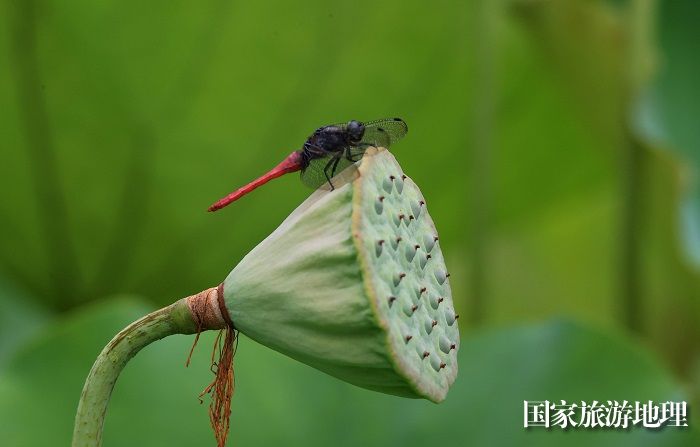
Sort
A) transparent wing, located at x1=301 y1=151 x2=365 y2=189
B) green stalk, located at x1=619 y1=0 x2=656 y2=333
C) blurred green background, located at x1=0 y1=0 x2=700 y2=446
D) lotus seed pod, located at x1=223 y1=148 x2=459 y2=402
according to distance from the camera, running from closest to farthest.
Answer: lotus seed pod, located at x1=223 y1=148 x2=459 y2=402, transparent wing, located at x1=301 y1=151 x2=365 y2=189, blurred green background, located at x1=0 y1=0 x2=700 y2=446, green stalk, located at x1=619 y1=0 x2=656 y2=333

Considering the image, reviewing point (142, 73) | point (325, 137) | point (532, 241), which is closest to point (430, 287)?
point (325, 137)

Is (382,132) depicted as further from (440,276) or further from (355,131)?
(440,276)

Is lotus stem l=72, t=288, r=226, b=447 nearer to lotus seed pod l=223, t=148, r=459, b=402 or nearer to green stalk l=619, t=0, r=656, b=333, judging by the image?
lotus seed pod l=223, t=148, r=459, b=402

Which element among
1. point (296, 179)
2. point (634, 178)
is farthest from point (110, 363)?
point (634, 178)

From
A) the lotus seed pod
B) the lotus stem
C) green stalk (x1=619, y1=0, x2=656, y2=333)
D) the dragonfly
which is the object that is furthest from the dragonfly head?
green stalk (x1=619, y1=0, x2=656, y2=333)

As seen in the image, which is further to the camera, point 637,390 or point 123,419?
point 637,390

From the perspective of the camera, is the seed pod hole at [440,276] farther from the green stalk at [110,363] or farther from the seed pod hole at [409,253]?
the green stalk at [110,363]

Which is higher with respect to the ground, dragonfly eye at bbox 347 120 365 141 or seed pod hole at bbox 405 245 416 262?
dragonfly eye at bbox 347 120 365 141

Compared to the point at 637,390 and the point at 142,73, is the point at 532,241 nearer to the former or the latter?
the point at 637,390
